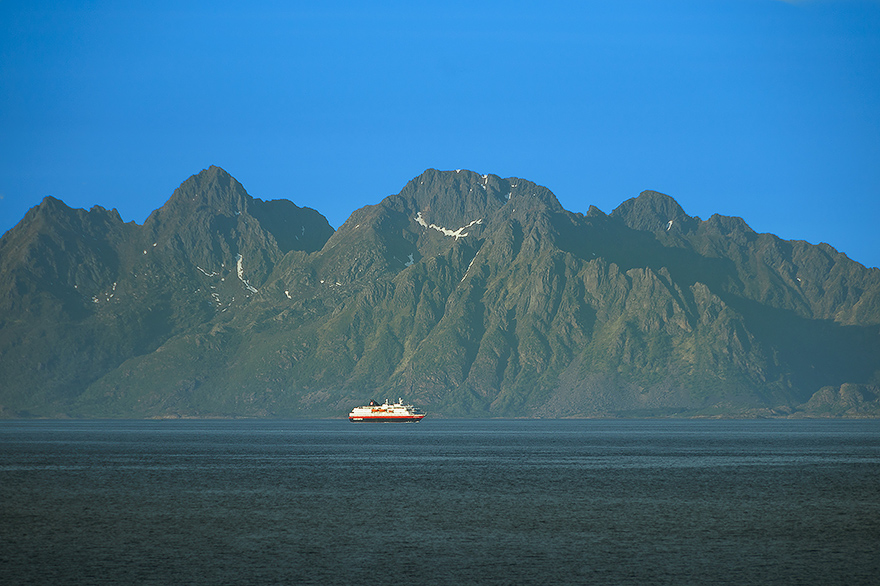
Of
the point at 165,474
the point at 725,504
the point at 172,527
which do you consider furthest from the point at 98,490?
the point at 725,504

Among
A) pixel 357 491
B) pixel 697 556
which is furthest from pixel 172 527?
pixel 697 556

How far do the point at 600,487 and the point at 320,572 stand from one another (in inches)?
2715

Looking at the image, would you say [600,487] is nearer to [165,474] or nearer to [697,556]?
[697,556]

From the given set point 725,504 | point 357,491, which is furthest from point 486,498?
point 725,504

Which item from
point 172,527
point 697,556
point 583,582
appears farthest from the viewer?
point 172,527

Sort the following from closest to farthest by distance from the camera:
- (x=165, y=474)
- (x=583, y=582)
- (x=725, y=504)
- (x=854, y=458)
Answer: (x=583, y=582), (x=725, y=504), (x=165, y=474), (x=854, y=458)

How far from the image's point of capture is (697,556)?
73.0 meters

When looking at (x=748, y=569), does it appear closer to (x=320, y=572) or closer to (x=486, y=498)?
(x=320, y=572)

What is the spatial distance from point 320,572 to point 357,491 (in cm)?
5686

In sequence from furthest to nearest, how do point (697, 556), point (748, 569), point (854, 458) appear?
point (854, 458), point (697, 556), point (748, 569)

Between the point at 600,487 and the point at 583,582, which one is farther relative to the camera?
the point at 600,487

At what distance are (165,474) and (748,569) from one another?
106192mm

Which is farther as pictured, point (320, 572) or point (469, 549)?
point (469, 549)

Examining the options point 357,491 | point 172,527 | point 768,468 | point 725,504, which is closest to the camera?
point 172,527
